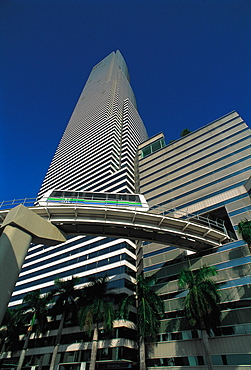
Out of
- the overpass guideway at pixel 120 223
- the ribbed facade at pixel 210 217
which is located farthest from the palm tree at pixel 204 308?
the overpass guideway at pixel 120 223

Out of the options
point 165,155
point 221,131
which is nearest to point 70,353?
point 165,155

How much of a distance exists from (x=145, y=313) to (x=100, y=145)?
6667 cm

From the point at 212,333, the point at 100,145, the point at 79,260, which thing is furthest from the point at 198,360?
the point at 100,145

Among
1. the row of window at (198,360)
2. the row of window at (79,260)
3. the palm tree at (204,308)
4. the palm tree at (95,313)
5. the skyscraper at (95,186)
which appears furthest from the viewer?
the row of window at (79,260)

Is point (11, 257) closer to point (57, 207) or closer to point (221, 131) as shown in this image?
point (57, 207)

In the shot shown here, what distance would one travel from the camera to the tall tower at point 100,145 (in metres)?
67.1

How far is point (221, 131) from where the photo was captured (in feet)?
155

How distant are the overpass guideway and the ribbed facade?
2.98 meters

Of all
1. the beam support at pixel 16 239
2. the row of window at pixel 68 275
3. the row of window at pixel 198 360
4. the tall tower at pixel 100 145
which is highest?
the tall tower at pixel 100 145

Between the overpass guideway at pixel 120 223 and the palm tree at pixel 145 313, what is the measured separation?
6.57m

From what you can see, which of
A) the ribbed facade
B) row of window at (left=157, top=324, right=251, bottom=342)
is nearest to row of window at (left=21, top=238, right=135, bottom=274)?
the ribbed facade

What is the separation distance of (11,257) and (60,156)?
87782 mm

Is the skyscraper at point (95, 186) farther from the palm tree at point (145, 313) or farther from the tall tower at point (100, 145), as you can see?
the palm tree at point (145, 313)

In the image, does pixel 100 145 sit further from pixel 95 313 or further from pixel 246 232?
pixel 246 232
